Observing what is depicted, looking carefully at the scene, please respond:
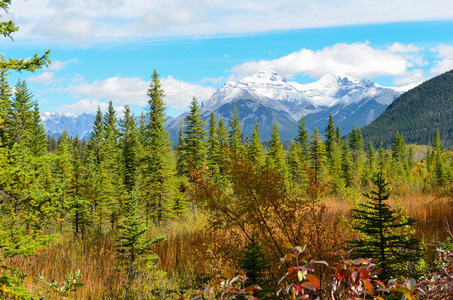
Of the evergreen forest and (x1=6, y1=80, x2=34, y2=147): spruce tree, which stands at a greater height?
(x1=6, y1=80, x2=34, y2=147): spruce tree

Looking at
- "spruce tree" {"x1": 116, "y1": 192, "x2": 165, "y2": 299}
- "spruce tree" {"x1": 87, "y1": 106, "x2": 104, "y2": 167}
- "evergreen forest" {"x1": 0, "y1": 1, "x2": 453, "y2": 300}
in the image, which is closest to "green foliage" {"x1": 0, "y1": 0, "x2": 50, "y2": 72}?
"evergreen forest" {"x1": 0, "y1": 1, "x2": 453, "y2": 300}

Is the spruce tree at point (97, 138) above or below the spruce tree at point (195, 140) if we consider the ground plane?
above

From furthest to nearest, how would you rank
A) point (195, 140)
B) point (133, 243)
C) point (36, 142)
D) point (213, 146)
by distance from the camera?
point (213, 146) → point (36, 142) → point (195, 140) → point (133, 243)

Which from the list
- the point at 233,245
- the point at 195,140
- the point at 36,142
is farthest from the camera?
the point at 36,142

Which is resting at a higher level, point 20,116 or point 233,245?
point 20,116

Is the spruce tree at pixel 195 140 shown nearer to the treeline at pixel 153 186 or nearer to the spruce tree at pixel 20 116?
the treeline at pixel 153 186

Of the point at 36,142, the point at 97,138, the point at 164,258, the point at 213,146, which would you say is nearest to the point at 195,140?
the point at 213,146

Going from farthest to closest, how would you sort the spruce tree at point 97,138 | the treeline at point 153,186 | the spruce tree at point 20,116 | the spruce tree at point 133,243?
the spruce tree at point 97,138 < the spruce tree at point 20,116 < the spruce tree at point 133,243 < the treeline at point 153,186

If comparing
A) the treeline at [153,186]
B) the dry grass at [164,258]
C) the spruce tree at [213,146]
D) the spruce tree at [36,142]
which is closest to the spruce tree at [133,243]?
the treeline at [153,186]

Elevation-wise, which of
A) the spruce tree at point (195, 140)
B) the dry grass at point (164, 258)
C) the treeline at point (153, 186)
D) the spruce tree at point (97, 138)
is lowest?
the dry grass at point (164, 258)

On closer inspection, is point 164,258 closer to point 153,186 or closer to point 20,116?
point 153,186

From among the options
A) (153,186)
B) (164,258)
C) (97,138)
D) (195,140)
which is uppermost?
(97,138)

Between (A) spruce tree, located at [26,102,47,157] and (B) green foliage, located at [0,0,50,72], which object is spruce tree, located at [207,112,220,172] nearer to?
(A) spruce tree, located at [26,102,47,157]

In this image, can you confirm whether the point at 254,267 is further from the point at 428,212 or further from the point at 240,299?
the point at 428,212
